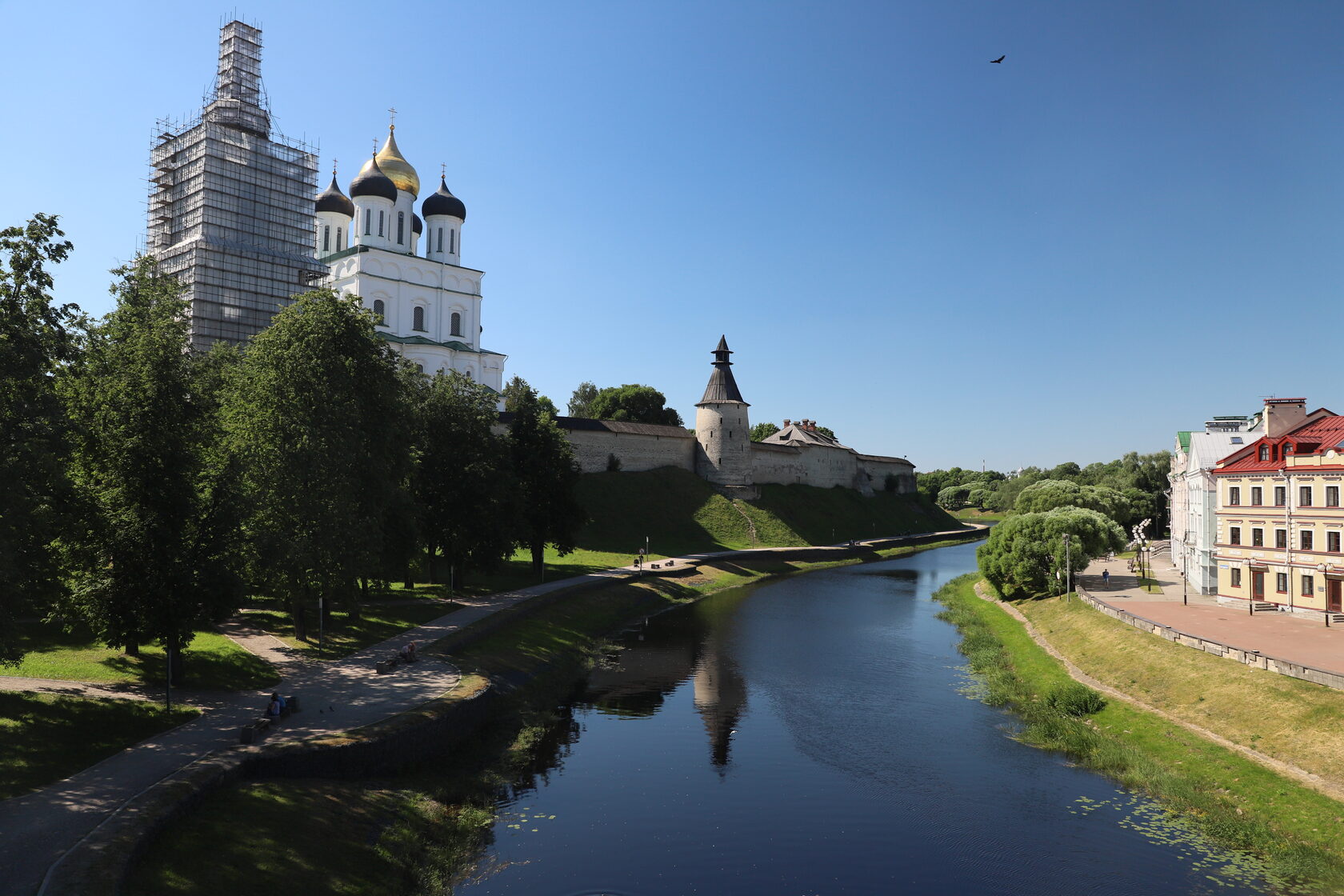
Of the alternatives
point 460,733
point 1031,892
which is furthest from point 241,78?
point 1031,892

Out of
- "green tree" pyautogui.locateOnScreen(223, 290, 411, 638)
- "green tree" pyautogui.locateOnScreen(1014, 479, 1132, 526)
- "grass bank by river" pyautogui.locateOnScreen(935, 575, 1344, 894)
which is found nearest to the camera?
"grass bank by river" pyautogui.locateOnScreen(935, 575, 1344, 894)

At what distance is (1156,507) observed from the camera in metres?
71.1

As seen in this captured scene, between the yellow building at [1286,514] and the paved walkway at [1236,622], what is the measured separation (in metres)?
0.96

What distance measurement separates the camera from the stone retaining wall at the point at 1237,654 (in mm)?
18906

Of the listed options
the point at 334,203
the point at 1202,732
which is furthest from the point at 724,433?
the point at 1202,732

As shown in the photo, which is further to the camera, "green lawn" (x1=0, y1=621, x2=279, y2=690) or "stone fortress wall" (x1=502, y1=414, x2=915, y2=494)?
"stone fortress wall" (x1=502, y1=414, x2=915, y2=494)

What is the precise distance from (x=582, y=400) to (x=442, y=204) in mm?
38853

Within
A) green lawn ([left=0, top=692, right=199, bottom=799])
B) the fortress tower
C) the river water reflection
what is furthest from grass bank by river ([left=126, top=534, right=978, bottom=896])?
the fortress tower

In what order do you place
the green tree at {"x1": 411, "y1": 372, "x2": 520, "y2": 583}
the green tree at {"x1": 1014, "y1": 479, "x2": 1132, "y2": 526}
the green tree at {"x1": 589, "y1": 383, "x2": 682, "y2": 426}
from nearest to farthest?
the green tree at {"x1": 411, "y1": 372, "x2": 520, "y2": 583}
the green tree at {"x1": 1014, "y1": 479, "x2": 1132, "y2": 526}
the green tree at {"x1": 589, "y1": 383, "x2": 682, "y2": 426}

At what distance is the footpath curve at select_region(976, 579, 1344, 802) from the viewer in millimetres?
16266

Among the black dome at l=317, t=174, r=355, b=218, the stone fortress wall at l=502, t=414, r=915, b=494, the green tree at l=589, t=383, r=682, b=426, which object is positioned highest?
the black dome at l=317, t=174, r=355, b=218

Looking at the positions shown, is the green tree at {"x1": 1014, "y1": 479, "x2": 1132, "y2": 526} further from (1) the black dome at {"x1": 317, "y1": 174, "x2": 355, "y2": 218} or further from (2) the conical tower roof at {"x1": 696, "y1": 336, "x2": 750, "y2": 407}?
(1) the black dome at {"x1": 317, "y1": 174, "x2": 355, "y2": 218}

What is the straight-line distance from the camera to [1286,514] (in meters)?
29.5

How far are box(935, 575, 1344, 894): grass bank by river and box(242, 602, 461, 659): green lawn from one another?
756 inches
